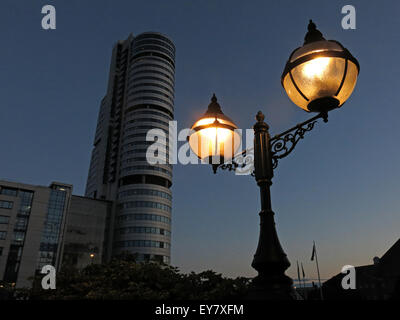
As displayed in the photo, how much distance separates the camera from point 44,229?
77312 millimetres

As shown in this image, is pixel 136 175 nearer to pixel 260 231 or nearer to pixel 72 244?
pixel 72 244

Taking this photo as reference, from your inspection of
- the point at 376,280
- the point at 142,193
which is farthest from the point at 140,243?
the point at 376,280

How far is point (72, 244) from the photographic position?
271ft

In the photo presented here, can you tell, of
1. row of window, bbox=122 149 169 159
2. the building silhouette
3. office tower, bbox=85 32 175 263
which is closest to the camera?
the building silhouette

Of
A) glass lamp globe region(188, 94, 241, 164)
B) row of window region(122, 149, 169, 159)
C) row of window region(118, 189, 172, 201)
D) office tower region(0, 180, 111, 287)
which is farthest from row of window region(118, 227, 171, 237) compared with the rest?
glass lamp globe region(188, 94, 241, 164)

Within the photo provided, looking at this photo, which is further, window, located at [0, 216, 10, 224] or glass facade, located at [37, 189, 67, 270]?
glass facade, located at [37, 189, 67, 270]

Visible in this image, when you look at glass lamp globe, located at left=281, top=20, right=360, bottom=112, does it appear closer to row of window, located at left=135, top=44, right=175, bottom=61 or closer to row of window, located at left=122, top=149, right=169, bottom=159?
row of window, located at left=122, top=149, right=169, bottom=159

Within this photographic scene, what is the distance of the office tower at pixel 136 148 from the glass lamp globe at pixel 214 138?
252 feet

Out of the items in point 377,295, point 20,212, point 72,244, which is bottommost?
point 377,295

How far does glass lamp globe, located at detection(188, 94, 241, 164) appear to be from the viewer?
15.0ft

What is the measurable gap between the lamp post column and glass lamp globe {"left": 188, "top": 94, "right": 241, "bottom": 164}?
84cm

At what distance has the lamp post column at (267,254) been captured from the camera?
2984 mm
